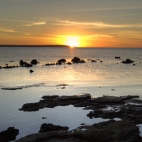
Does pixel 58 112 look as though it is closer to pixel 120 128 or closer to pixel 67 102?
pixel 67 102

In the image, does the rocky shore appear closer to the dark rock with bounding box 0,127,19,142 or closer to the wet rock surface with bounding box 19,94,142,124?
the wet rock surface with bounding box 19,94,142,124

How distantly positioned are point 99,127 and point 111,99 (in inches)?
499

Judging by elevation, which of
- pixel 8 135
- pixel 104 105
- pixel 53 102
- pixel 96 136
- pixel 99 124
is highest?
pixel 96 136

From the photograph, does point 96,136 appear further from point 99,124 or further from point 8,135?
point 8,135

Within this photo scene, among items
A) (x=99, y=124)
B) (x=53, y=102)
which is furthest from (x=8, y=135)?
(x=53, y=102)

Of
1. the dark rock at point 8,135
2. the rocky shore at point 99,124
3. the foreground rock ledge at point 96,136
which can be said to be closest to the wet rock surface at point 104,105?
the rocky shore at point 99,124

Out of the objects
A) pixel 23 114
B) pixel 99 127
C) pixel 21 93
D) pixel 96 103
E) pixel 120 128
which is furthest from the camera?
pixel 21 93

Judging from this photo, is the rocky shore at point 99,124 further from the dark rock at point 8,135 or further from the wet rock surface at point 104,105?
the dark rock at point 8,135

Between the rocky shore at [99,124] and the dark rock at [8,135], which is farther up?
the rocky shore at [99,124]

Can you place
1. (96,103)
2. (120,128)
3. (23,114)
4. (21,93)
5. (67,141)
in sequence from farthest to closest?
1. (21,93)
2. (96,103)
3. (23,114)
4. (120,128)
5. (67,141)

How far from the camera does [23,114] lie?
98.6 feet

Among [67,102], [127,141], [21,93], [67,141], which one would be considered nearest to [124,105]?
[67,102]

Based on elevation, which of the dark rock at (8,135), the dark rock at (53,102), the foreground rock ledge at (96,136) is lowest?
the dark rock at (8,135)

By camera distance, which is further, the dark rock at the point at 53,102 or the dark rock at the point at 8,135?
the dark rock at the point at 53,102
